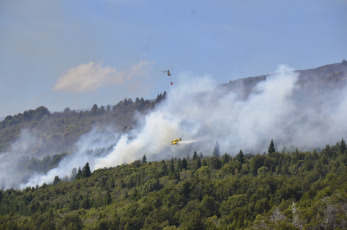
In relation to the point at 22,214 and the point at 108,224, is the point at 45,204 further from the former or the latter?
the point at 108,224

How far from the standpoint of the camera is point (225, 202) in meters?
150

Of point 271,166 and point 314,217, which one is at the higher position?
point 271,166

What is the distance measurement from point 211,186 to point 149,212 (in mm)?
27204

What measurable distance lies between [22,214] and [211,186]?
7121 centimetres

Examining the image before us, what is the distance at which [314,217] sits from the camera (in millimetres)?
101375

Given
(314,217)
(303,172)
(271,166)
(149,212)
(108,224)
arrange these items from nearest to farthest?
(314,217)
(108,224)
(149,212)
(303,172)
(271,166)

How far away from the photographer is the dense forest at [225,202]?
359 ft

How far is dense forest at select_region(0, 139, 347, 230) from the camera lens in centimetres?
10938

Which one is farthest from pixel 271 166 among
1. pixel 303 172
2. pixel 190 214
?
pixel 190 214

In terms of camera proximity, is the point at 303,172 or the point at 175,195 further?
the point at 303,172

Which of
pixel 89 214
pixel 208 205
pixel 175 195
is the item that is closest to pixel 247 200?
pixel 208 205

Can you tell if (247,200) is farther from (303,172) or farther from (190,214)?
(303,172)

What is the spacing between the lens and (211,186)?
164 metres

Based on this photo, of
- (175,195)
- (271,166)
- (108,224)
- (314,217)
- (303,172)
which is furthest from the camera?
(271,166)
